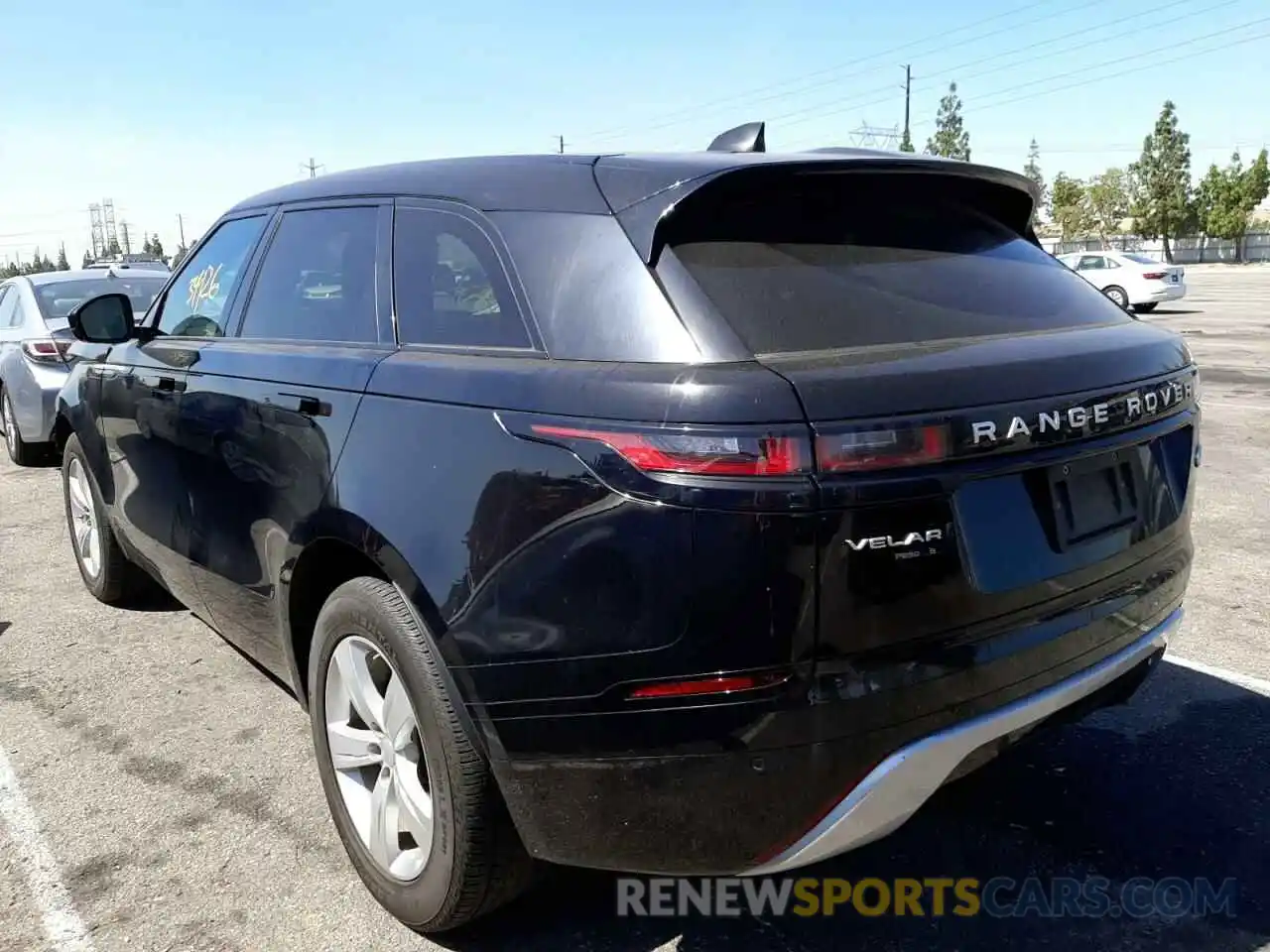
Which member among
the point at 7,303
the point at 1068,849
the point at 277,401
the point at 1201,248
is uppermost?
the point at 1201,248

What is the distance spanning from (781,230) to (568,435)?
72cm

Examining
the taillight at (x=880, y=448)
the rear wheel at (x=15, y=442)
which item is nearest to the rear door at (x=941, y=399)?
the taillight at (x=880, y=448)

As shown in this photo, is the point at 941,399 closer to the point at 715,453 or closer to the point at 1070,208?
the point at 715,453

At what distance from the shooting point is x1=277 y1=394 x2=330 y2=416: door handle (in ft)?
8.78

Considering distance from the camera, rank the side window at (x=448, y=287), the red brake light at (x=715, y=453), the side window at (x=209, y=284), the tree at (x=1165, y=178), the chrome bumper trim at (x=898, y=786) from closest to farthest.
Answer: the red brake light at (x=715, y=453), the chrome bumper trim at (x=898, y=786), the side window at (x=448, y=287), the side window at (x=209, y=284), the tree at (x=1165, y=178)

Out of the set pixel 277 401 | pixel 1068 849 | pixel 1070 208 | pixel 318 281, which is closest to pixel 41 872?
pixel 277 401

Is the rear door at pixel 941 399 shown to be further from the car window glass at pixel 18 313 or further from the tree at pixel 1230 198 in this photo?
the tree at pixel 1230 198

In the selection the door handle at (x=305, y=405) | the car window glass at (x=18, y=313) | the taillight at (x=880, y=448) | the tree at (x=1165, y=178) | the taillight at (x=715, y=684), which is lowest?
the taillight at (x=715, y=684)

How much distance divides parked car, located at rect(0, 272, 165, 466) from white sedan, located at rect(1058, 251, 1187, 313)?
21038 mm

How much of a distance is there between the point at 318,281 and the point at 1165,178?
76913 mm

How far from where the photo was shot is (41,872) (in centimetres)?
287

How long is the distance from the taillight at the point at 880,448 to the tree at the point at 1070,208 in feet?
297

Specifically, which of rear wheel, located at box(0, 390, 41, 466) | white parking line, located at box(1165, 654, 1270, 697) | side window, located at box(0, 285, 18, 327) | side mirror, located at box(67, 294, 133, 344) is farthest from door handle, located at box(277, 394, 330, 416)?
side window, located at box(0, 285, 18, 327)

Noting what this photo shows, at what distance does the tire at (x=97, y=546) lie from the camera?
470cm
